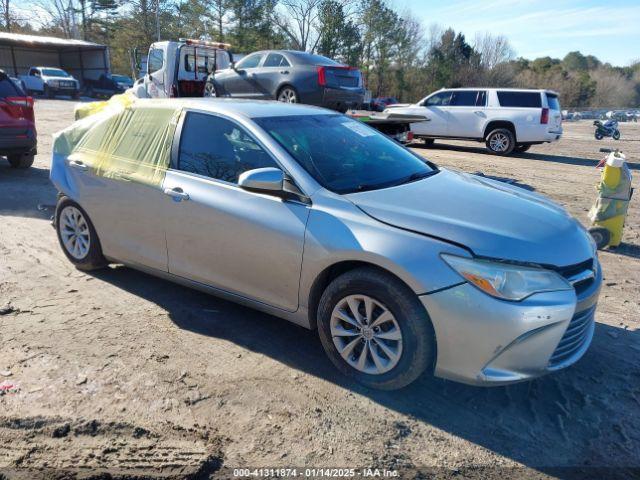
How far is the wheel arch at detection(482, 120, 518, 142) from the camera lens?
14.3 m

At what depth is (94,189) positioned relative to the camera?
14.7 feet

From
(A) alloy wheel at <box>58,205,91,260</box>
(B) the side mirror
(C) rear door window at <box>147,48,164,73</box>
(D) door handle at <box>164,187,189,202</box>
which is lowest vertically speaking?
(A) alloy wheel at <box>58,205,91,260</box>

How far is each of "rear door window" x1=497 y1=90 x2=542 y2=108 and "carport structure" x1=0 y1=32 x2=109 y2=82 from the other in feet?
111

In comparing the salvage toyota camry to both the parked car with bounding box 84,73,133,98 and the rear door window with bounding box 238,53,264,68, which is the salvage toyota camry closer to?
the rear door window with bounding box 238,53,264,68

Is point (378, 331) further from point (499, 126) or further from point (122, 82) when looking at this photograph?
point (122, 82)

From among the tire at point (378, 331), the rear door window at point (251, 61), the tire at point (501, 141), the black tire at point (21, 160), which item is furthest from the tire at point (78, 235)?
the tire at point (501, 141)

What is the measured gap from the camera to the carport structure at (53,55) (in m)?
38.9

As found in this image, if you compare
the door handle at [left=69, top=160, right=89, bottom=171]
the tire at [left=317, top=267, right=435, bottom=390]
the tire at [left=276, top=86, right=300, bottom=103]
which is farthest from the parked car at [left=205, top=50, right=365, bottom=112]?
the tire at [left=317, top=267, right=435, bottom=390]

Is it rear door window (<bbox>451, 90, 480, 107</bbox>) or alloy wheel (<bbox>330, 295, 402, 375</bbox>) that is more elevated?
rear door window (<bbox>451, 90, 480, 107</bbox>)

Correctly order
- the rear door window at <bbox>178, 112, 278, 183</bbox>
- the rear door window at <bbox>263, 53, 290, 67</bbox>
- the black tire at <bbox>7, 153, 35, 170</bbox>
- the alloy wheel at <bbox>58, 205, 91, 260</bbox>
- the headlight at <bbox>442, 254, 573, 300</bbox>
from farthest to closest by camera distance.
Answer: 1. the rear door window at <bbox>263, 53, 290, 67</bbox>
2. the black tire at <bbox>7, 153, 35, 170</bbox>
3. the alloy wheel at <bbox>58, 205, 91, 260</bbox>
4. the rear door window at <bbox>178, 112, 278, 183</bbox>
5. the headlight at <bbox>442, 254, 573, 300</bbox>

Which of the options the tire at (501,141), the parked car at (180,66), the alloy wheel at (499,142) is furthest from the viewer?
the alloy wheel at (499,142)

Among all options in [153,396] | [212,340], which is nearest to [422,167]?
[212,340]

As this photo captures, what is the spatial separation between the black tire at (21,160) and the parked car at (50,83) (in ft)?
90.3

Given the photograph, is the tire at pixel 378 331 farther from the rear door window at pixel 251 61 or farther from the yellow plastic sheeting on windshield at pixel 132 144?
the rear door window at pixel 251 61
